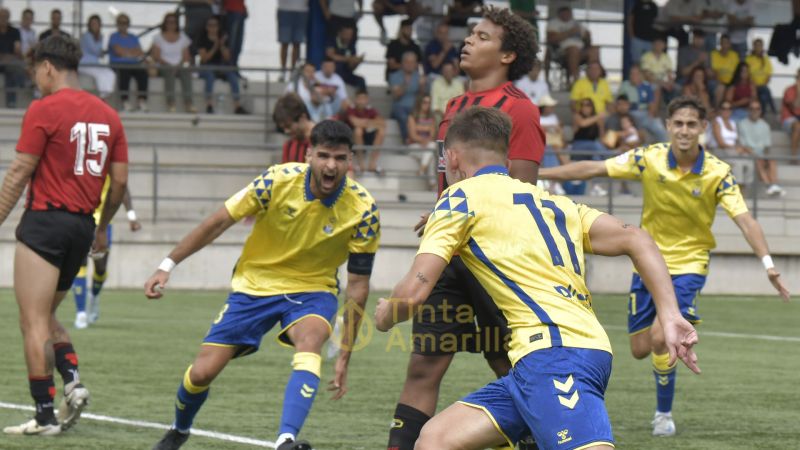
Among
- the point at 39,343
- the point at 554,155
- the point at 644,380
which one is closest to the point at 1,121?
the point at 554,155

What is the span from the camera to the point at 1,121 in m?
22.8

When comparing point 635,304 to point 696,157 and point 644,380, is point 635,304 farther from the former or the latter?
point 644,380

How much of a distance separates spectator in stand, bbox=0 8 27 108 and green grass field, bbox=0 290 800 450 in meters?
7.34

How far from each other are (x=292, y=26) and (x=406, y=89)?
225 centimetres

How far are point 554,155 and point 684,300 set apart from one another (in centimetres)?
1220

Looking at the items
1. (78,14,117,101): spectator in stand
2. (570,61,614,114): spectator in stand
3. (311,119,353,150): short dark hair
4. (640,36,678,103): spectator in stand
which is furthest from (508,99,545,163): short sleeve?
(640,36,678,103): spectator in stand

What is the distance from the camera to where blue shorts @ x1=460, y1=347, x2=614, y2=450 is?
5102mm

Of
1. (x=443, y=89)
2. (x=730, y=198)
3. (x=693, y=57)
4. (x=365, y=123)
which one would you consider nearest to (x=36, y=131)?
(x=730, y=198)

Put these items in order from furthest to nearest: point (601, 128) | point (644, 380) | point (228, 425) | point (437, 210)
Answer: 1. point (601, 128)
2. point (644, 380)
3. point (228, 425)
4. point (437, 210)

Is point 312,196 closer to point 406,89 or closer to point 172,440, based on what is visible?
point 172,440

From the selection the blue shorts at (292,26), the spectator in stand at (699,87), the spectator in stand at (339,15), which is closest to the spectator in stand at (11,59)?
the blue shorts at (292,26)

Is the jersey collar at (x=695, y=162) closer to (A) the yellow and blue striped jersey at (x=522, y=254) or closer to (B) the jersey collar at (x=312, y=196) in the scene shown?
(B) the jersey collar at (x=312, y=196)

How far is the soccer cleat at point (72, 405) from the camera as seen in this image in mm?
8375

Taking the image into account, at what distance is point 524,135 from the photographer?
6.85 m
